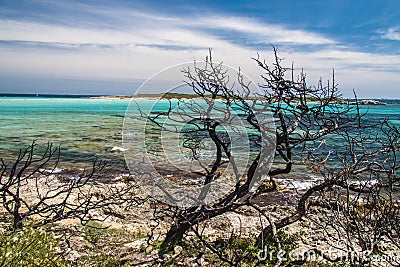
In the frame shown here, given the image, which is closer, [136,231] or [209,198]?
[209,198]

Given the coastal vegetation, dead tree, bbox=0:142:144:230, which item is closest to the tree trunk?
the coastal vegetation

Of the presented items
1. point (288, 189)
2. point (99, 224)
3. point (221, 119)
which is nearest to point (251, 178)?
point (221, 119)

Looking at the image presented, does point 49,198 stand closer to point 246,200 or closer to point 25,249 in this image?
point 25,249

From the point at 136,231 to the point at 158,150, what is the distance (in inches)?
433

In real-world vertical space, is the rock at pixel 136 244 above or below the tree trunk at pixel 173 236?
below

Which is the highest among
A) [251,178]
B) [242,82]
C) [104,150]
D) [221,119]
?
[242,82]

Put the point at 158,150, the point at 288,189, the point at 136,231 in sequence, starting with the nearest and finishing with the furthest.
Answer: the point at 136,231
the point at 288,189
the point at 158,150

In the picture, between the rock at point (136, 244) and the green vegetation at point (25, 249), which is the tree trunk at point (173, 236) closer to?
the rock at point (136, 244)

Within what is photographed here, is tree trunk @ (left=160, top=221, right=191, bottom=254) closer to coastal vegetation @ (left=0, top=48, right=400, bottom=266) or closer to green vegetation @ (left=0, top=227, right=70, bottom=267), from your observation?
coastal vegetation @ (left=0, top=48, right=400, bottom=266)

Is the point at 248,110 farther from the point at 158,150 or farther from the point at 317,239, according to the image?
the point at 158,150

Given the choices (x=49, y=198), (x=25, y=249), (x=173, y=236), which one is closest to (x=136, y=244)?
(x=173, y=236)

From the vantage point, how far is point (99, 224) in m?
8.15

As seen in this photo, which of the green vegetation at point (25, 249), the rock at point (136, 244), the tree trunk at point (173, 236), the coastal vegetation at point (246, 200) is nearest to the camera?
the green vegetation at point (25, 249)

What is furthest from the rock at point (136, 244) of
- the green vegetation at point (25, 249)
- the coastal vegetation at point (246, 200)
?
the green vegetation at point (25, 249)
